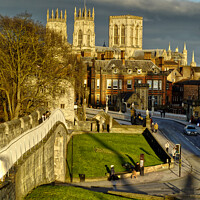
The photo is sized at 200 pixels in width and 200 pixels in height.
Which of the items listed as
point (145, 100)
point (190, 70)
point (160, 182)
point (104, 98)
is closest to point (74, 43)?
point (190, 70)

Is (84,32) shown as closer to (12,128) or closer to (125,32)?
(125,32)

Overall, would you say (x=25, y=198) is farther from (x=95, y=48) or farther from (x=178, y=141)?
Result: (x=95, y=48)

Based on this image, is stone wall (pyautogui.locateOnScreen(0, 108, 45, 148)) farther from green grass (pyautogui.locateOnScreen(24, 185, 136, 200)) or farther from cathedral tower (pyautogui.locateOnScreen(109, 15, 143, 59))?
cathedral tower (pyautogui.locateOnScreen(109, 15, 143, 59))

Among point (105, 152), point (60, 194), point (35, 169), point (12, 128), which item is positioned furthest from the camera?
point (105, 152)

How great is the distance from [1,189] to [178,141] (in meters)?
35.6

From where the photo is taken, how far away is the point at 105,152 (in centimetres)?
4128

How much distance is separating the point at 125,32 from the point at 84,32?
2210cm

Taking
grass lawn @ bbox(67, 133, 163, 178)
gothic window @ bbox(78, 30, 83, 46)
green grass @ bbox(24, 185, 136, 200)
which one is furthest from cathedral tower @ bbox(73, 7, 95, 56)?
green grass @ bbox(24, 185, 136, 200)

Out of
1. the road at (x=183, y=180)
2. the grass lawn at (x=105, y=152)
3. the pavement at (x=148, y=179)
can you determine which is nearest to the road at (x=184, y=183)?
the road at (x=183, y=180)

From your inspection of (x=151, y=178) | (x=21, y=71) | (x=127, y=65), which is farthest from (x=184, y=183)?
(x=127, y=65)

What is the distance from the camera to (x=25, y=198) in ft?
58.0

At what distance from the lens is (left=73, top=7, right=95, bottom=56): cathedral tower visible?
568ft

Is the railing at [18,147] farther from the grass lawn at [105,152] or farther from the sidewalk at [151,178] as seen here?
the grass lawn at [105,152]

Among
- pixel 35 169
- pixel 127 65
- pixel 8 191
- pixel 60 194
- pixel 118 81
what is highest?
pixel 127 65
